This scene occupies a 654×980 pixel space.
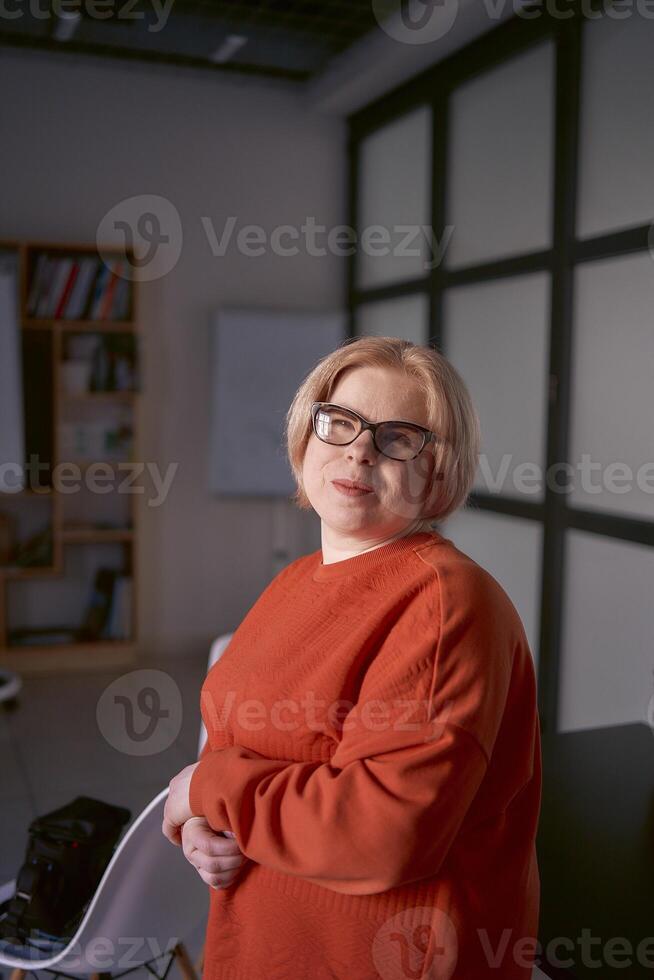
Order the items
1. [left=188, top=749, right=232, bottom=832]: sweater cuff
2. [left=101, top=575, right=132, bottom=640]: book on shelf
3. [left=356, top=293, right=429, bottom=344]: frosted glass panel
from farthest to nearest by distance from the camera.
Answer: [left=101, top=575, right=132, bottom=640]: book on shelf < [left=356, top=293, right=429, bottom=344]: frosted glass panel < [left=188, top=749, right=232, bottom=832]: sweater cuff

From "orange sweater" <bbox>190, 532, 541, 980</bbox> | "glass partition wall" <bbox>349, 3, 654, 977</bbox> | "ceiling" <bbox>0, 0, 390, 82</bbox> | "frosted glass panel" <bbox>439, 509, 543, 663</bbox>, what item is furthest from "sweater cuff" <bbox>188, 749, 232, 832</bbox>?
"ceiling" <bbox>0, 0, 390, 82</bbox>

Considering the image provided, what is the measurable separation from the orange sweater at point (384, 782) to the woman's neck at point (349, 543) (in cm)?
2

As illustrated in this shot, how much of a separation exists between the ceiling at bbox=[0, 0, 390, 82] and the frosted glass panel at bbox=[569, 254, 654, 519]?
194 cm

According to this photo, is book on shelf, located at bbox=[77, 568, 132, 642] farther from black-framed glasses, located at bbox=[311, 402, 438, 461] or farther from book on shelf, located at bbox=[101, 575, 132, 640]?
black-framed glasses, located at bbox=[311, 402, 438, 461]

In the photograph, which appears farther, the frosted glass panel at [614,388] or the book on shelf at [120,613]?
the book on shelf at [120,613]

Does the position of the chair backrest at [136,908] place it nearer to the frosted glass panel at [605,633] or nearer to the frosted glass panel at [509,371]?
the frosted glass panel at [605,633]

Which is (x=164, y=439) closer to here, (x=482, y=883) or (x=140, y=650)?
(x=140, y=650)

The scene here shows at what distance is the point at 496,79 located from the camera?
3.93 m

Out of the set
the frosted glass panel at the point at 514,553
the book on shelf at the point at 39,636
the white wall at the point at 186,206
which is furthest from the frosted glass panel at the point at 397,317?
the book on shelf at the point at 39,636

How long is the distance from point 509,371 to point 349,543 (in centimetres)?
294

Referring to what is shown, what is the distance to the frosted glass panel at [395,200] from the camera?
4.58 metres

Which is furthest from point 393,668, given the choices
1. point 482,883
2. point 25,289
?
point 25,289

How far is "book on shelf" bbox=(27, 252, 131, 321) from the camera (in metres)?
4.50

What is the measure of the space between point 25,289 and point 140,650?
6.87 ft
